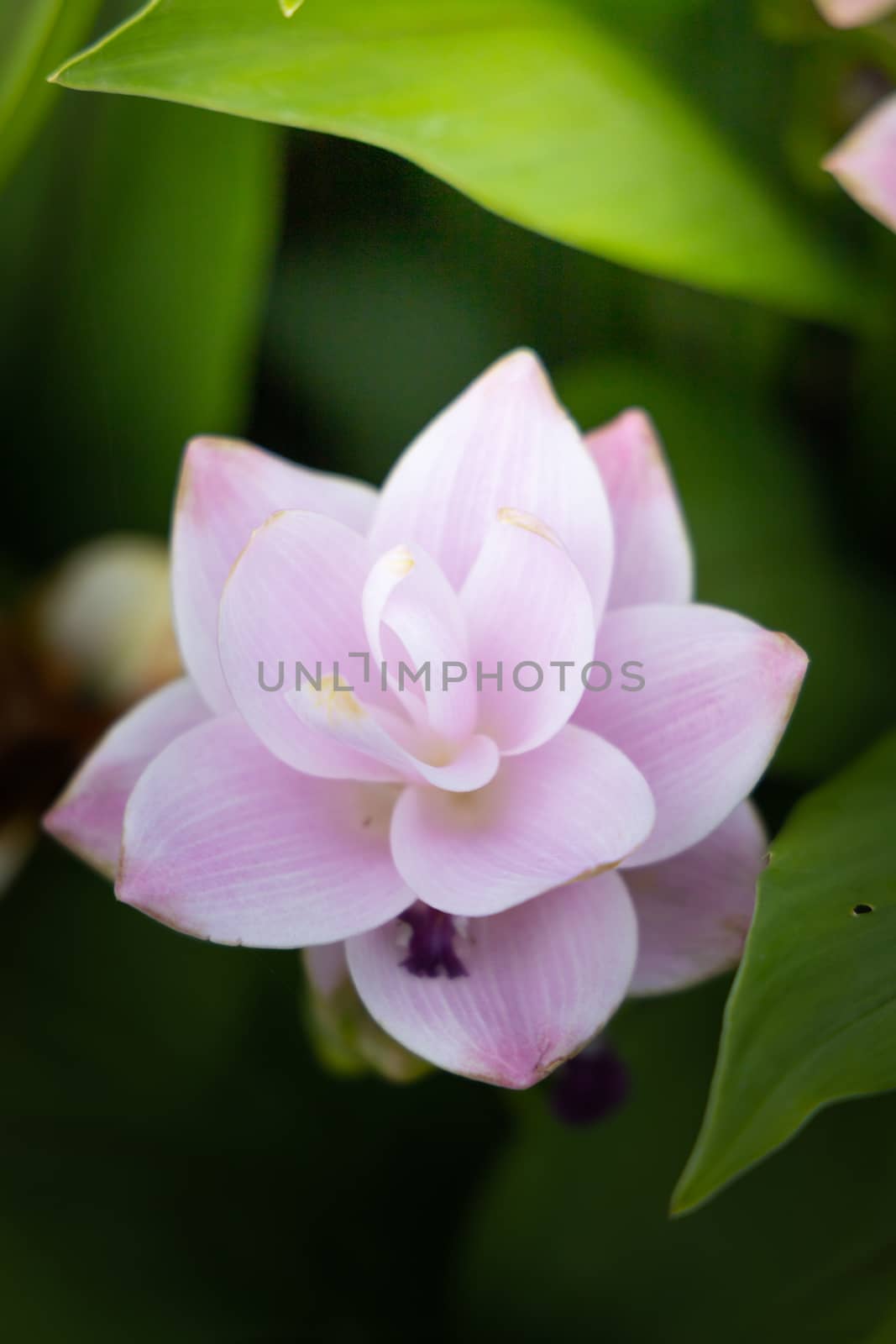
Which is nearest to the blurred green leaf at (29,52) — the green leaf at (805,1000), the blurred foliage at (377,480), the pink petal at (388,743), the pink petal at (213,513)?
the blurred foliage at (377,480)

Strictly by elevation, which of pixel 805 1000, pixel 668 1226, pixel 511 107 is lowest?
pixel 668 1226

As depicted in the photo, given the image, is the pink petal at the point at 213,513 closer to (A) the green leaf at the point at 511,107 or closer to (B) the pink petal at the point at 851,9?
(A) the green leaf at the point at 511,107

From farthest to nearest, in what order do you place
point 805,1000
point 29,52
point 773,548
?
point 773,548 < point 29,52 < point 805,1000

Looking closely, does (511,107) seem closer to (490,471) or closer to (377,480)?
(490,471)

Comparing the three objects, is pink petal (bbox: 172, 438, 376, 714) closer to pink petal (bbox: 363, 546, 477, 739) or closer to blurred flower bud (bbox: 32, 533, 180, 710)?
pink petal (bbox: 363, 546, 477, 739)

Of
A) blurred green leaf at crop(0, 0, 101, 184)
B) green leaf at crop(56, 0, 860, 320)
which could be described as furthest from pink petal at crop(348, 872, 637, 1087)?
blurred green leaf at crop(0, 0, 101, 184)

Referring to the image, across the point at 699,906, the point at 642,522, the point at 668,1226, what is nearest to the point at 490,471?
the point at 642,522

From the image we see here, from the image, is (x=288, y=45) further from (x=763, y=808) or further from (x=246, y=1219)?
(x=246, y=1219)
